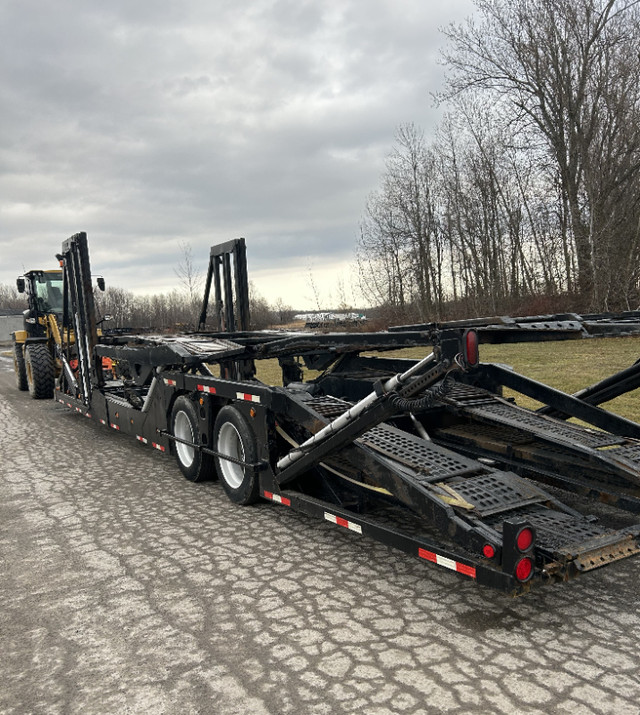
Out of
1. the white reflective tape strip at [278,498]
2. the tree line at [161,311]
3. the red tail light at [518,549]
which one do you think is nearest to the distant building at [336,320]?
the tree line at [161,311]

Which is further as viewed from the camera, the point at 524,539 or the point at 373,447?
the point at 373,447

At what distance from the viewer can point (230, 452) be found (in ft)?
18.6

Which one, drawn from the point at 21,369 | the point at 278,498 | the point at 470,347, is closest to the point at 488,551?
the point at 470,347

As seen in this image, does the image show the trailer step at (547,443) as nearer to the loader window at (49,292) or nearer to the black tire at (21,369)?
the loader window at (49,292)

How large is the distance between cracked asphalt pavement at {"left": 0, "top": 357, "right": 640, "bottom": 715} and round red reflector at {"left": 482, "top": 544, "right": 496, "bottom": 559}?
44 cm

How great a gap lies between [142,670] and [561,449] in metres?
3.24

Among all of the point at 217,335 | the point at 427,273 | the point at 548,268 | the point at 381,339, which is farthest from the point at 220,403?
the point at 427,273

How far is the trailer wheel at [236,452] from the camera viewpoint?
518cm

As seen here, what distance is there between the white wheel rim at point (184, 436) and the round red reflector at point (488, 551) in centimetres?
372

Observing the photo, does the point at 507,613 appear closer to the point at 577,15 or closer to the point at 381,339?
the point at 381,339

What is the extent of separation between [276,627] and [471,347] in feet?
6.20

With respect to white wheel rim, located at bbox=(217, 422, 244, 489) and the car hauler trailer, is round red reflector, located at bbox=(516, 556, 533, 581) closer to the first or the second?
the car hauler trailer

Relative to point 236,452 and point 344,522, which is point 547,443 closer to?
point 344,522

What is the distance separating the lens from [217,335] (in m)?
8.04
